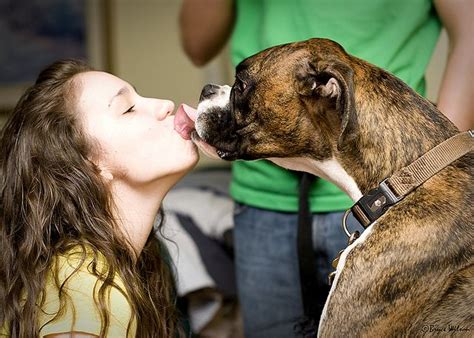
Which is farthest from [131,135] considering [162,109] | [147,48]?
[147,48]

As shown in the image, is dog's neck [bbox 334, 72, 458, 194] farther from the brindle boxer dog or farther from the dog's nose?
the dog's nose

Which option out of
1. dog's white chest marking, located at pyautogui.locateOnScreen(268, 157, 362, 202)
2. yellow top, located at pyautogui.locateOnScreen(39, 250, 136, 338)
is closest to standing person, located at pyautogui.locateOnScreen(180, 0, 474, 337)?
dog's white chest marking, located at pyautogui.locateOnScreen(268, 157, 362, 202)

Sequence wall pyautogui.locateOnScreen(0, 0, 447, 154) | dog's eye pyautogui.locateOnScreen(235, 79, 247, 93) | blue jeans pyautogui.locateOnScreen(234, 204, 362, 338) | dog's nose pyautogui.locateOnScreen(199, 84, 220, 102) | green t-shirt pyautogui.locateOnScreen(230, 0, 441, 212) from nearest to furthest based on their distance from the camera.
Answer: dog's eye pyautogui.locateOnScreen(235, 79, 247, 93) → dog's nose pyautogui.locateOnScreen(199, 84, 220, 102) → green t-shirt pyautogui.locateOnScreen(230, 0, 441, 212) → blue jeans pyautogui.locateOnScreen(234, 204, 362, 338) → wall pyautogui.locateOnScreen(0, 0, 447, 154)

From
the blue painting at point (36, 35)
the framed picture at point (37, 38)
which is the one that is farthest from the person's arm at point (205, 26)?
the blue painting at point (36, 35)

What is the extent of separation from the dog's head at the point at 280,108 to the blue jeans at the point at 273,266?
1.38 ft

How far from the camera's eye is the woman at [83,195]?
69.4 inches

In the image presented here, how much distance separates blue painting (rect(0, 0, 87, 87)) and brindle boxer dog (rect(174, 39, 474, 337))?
3.73 metres

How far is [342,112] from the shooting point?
1.61 metres

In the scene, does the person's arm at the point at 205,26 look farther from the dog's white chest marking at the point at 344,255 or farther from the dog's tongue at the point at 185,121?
the dog's white chest marking at the point at 344,255

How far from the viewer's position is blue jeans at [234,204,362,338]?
7.11 ft

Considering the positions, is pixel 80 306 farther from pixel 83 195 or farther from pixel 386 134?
pixel 386 134

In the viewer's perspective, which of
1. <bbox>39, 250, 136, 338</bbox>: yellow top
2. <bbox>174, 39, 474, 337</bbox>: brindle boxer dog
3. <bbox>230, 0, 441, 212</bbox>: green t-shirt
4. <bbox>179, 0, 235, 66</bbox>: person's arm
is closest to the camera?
<bbox>174, 39, 474, 337</bbox>: brindle boxer dog

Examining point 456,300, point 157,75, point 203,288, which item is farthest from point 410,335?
point 157,75

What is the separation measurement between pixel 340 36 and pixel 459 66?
33 cm
